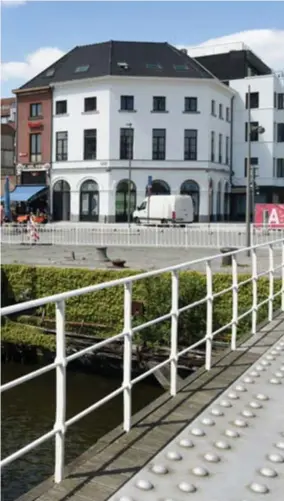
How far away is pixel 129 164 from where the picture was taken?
50.0m

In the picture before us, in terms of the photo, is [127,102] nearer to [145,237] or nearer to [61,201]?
[61,201]

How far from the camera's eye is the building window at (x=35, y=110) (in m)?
55.1

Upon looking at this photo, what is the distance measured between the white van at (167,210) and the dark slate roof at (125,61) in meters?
12.7

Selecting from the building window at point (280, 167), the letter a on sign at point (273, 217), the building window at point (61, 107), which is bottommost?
the letter a on sign at point (273, 217)

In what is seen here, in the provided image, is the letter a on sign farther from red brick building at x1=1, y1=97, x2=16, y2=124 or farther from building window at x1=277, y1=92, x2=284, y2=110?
red brick building at x1=1, y1=97, x2=16, y2=124

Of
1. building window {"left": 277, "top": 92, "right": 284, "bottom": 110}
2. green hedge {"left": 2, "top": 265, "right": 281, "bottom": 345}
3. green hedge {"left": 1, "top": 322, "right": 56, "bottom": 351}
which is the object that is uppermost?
building window {"left": 277, "top": 92, "right": 284, "bottom": 110}

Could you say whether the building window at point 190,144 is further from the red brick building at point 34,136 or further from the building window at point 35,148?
the building window at point 35,148

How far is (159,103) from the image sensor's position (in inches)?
2076

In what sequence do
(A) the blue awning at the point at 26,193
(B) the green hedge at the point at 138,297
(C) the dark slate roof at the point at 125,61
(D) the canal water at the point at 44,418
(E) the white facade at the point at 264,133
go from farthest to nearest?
(E) the white facade at the point at 264,133 < (C) the dark slate roof at the point at 125,61 < (A) the blue awning at the point at 26,193 < (B) the green hedge at the point at 138,297 < (D) the canal water at the point at 44,418

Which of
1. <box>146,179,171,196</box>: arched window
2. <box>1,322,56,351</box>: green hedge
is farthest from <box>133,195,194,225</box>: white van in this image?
<box>1,322,56,351</box>: green hedge

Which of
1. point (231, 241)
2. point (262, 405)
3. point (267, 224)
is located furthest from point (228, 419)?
point (267, 224)

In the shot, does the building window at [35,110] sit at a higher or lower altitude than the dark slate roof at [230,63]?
lower

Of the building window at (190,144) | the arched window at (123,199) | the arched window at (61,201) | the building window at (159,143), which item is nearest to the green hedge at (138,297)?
the arched window at (123,199)

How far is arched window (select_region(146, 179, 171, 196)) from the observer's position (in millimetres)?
52219
